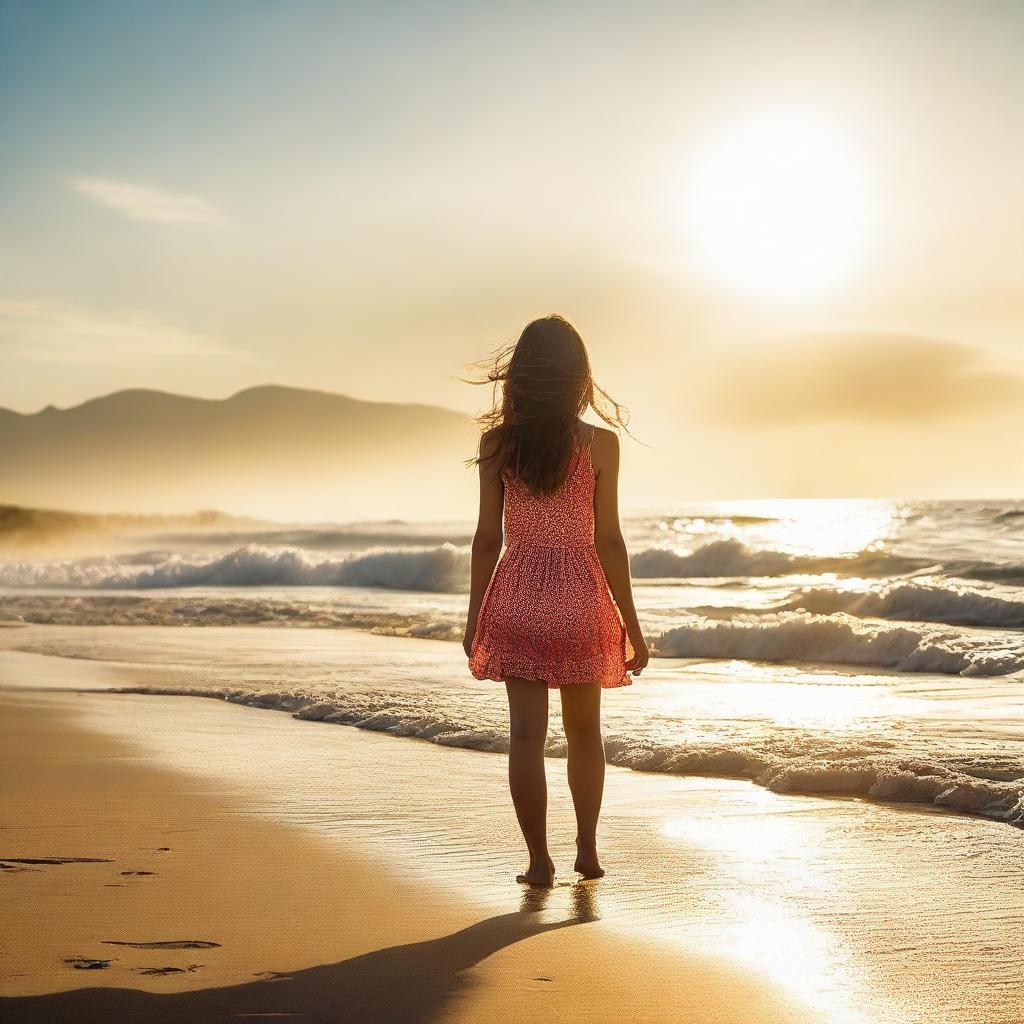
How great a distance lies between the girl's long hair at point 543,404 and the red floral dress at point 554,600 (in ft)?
0.16

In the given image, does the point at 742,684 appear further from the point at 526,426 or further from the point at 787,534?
the point at 787,534

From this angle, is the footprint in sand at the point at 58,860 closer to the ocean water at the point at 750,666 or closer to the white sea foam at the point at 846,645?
the ocean water at the point at 750,666

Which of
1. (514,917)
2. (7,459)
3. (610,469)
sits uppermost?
(7,459)

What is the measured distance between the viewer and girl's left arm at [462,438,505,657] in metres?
4.16

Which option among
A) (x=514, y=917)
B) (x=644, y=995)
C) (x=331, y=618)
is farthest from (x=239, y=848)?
(x=331, y=618)

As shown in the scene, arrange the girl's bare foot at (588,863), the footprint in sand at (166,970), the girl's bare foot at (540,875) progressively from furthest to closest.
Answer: the girl's bare foot at (588,863) < the girl's bare foot at (540,875) < the footprint in sand at (166,970)

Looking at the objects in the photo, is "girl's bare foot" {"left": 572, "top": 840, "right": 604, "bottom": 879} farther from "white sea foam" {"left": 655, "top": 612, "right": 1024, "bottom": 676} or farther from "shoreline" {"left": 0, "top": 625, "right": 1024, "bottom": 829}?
"white sea foam" {"left": 655, "top": 612, "right": 1024, "bottom": 676}

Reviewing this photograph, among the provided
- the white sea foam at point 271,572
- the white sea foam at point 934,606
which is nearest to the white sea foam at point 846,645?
the white sea foam at point 934,606

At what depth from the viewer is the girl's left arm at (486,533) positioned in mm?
4160

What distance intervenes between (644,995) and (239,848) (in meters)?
1.84

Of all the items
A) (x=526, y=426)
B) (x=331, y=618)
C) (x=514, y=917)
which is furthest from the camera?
(x=331, y=618)

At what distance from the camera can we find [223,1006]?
272 cm

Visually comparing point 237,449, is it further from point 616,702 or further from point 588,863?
point 588,863

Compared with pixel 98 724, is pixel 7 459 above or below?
above
